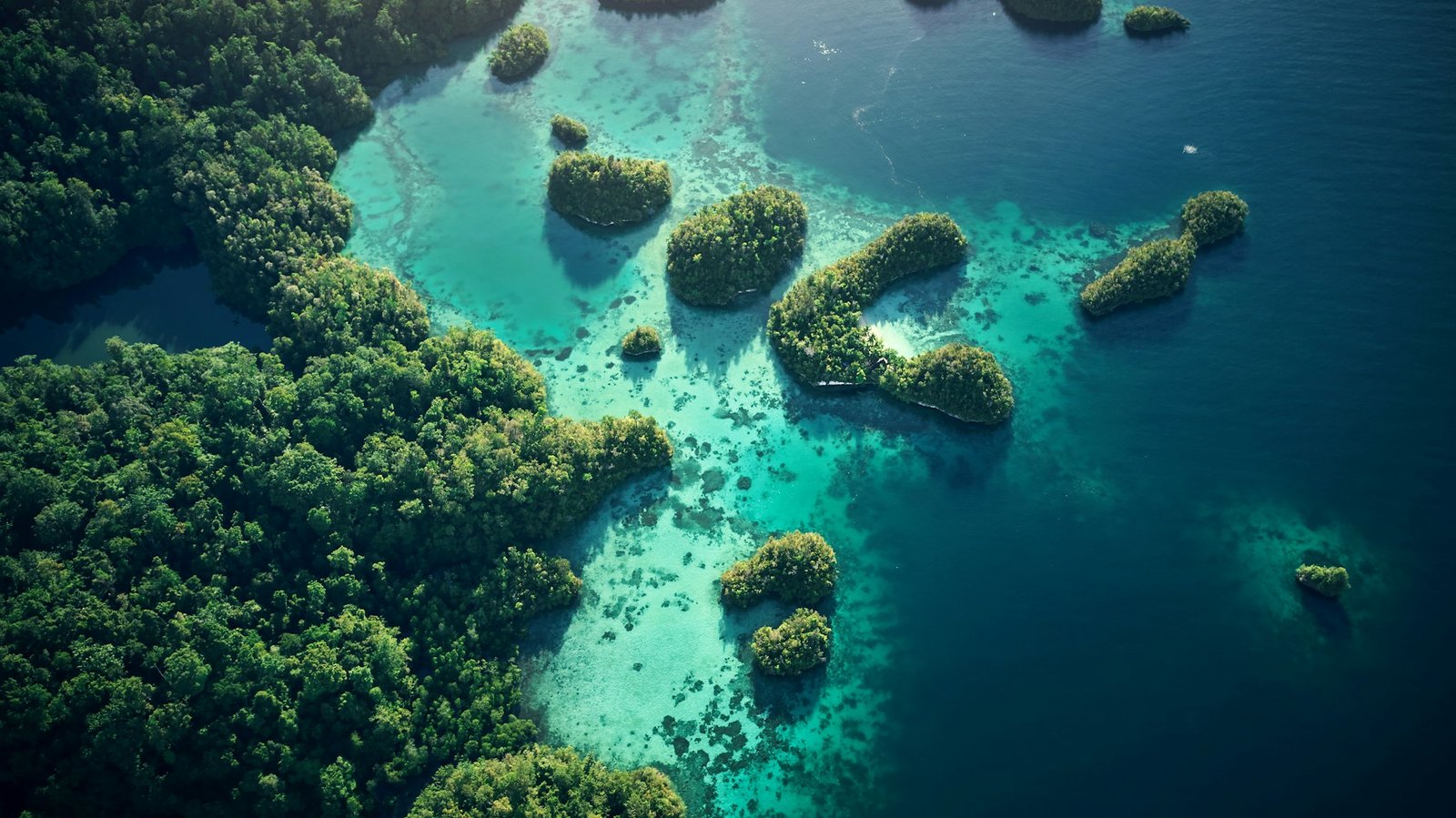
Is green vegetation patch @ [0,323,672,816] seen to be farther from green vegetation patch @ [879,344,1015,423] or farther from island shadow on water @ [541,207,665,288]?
green vegetation patch @ [879,344,1015,423]

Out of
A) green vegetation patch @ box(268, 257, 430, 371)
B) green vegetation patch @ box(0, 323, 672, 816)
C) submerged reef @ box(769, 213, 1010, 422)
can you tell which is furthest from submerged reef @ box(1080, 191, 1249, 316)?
green vegetation patch @ box(268, 257, 430, 371)

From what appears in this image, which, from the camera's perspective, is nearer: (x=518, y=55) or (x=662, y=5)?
(x=518, y=55)

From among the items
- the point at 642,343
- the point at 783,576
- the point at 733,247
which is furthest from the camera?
the point at 733,247

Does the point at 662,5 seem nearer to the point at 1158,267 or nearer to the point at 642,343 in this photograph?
the point at 642,343

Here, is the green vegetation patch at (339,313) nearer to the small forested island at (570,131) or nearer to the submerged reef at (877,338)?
the small forested island at (570,131)

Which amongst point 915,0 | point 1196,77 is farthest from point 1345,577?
point 915,0

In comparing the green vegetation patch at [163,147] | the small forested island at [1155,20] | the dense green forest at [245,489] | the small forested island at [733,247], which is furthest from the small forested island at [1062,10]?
the green vegetation patch at [163,147]

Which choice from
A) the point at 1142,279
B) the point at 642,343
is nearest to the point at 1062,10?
the point at 1142,279

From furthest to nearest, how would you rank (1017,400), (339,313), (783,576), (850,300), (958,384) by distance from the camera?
1. (850,300)
2. (1017,400)
3. (339,313)
4. (958,384)
5. (783,576)
